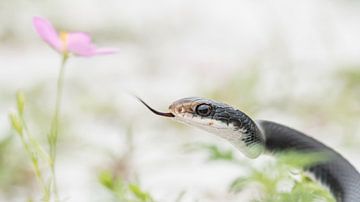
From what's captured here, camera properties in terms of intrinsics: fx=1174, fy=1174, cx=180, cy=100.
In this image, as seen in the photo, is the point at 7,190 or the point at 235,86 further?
the point at 235,86

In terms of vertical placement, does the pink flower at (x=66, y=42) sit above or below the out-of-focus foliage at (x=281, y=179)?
above

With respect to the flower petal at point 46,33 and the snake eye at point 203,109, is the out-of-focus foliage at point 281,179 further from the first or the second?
the flower petal at point 46,33

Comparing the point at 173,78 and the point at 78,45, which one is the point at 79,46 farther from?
the point at 173,78

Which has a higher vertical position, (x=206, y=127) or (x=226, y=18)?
(x=206, y=127)

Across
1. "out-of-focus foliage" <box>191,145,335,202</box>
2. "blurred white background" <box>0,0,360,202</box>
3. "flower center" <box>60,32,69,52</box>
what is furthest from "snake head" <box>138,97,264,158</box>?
"blurred white background" <box>0,0,360,202</box>

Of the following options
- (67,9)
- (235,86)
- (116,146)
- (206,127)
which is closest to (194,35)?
(67,9)

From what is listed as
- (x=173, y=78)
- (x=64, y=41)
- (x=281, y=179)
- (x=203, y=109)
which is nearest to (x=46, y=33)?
(x=64, y=41)

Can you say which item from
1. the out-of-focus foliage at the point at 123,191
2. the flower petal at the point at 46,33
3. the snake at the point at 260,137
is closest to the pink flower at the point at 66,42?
the flower petal at the point at 46,33

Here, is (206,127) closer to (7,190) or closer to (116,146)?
(7,190)
